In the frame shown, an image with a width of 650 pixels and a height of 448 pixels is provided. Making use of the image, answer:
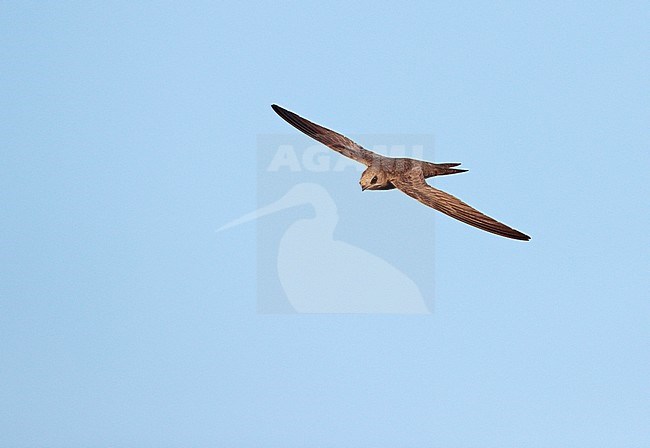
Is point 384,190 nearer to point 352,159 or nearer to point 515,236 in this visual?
point 352,159

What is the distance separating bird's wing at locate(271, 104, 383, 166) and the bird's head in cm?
18

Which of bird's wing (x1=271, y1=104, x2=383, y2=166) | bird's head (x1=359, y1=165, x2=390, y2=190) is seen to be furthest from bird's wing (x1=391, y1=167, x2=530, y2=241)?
bird's wing (x1=271, y1=104, x2=383, y2=166)

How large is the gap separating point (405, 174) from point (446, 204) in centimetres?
74

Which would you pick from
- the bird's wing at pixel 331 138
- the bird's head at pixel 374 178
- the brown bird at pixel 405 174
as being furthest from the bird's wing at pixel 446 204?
the bird's wing at pixel 331 138

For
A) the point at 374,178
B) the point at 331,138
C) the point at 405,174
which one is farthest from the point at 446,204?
the point at 331,138

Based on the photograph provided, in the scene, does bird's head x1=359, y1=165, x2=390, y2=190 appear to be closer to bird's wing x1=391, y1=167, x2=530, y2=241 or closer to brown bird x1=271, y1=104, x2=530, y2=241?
brown bird x1=271, y1=104, x2=530, y2=241

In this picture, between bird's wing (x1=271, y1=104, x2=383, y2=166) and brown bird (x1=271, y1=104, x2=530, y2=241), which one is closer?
brown bird (x1=271, y1=104, x2=530, y2=241)

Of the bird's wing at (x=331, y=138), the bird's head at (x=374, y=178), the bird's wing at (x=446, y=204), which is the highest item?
the bird's wing at (x=331, y=138)

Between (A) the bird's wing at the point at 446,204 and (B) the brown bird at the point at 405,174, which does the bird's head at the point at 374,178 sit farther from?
(A) the bird's wing at the point at 446,204

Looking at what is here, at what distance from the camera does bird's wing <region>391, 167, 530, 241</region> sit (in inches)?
431

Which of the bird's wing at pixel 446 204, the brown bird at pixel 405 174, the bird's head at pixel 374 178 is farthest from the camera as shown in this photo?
the bird's head at pixel 374 178

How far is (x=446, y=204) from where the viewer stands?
1141 cm

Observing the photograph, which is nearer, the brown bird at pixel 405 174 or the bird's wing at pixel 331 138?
the brown bird at pixel 405 174

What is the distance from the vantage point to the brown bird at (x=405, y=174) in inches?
439
